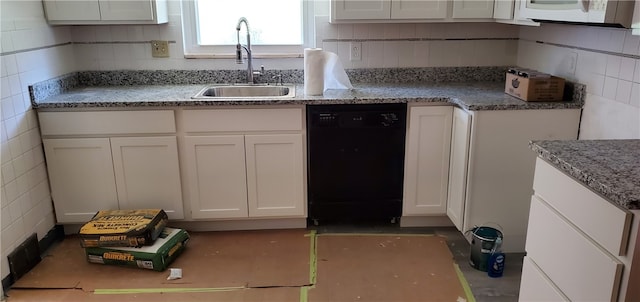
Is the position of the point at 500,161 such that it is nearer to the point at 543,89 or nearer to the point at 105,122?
the point at 543,89

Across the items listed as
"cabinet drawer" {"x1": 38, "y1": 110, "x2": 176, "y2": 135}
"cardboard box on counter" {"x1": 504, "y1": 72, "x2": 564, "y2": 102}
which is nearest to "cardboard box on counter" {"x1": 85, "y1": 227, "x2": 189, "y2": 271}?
"cabinet drawer" {"x1": 38, "y1": 110, "x2": 176, "y2": 135}

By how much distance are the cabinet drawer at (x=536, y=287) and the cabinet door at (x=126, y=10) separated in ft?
7.94

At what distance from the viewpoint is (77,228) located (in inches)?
116

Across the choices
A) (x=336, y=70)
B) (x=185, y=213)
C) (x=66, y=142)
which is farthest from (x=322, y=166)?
(x=66, y=142)

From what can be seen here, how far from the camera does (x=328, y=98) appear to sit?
268 cm

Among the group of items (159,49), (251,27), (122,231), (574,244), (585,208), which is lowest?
(122,231)

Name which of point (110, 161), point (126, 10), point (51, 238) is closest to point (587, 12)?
point (126, 10)

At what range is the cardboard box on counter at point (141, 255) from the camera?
2492 mm

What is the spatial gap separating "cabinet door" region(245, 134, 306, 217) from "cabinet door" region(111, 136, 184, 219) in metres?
0.44

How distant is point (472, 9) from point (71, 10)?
2.37 metres

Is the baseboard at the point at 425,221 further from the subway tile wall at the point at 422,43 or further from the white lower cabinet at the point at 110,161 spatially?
the white lower cabinet at the point at 110,161

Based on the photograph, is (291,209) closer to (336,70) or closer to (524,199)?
(336,70)

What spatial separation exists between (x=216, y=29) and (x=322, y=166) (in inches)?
48.0

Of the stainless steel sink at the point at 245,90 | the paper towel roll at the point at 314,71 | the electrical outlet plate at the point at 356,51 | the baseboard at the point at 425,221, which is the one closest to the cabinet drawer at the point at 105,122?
the stainless steel sink at the point at 245,90
